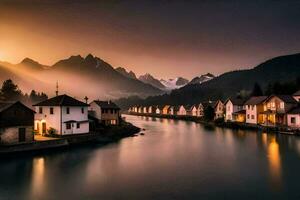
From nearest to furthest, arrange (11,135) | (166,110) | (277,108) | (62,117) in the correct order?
(11,135) → (62,117) → (277,108) → (166,110)

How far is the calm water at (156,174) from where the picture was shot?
18.5 meters

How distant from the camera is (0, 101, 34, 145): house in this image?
30.8 m

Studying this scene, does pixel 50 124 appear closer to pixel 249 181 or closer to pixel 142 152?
pixel 142 152

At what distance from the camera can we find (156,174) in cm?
2350

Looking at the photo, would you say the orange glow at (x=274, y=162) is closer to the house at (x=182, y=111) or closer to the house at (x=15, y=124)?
the house at (x=15, y=124)

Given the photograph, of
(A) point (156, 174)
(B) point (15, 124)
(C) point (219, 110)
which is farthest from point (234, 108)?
(B) point (15, 124)

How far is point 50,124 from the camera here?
1547 inches

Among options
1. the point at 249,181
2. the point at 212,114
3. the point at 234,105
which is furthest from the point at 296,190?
the point at 212,114

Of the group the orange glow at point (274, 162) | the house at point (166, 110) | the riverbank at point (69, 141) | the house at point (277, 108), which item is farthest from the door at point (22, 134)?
the house at point (166, 110)

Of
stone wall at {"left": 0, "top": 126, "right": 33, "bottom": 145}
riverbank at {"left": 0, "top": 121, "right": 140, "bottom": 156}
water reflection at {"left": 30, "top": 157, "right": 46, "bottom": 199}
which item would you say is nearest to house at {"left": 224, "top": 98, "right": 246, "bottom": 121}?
riverbank at {"left": 0, "top": 121, "right": 140, "bottom": 156}

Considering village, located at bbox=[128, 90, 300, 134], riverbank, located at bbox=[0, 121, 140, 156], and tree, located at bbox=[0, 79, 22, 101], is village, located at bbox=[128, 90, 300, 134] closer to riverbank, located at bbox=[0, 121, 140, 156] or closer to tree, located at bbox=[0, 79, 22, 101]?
riverbank, located at bbox=[0, 121, 140, 156]

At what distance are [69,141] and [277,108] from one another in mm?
42536

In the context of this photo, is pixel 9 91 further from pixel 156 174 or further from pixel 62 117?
pixel 156 174

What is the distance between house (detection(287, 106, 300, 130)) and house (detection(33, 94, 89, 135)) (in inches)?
1484
